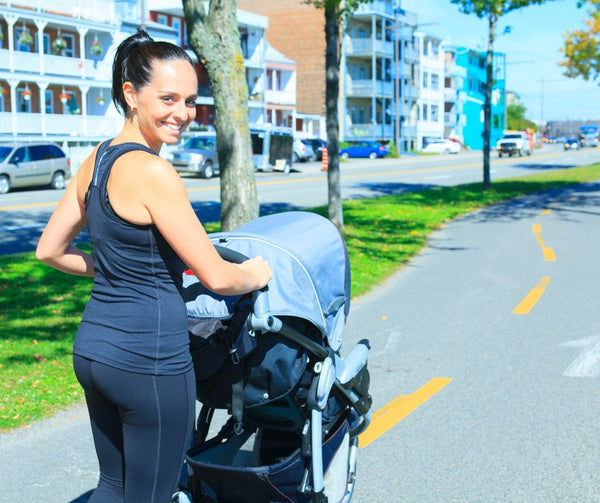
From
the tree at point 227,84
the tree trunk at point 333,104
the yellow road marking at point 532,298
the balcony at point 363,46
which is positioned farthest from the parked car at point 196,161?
the balcony at point 363,46

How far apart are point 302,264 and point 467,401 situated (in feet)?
9.91

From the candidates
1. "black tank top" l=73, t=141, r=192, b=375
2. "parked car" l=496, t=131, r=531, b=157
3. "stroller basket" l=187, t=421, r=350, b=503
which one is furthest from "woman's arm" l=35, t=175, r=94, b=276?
"parked car" l=496, t=131, r=531, b=157

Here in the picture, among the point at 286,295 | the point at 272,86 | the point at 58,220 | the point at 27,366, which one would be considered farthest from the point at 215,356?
the point at 272,86

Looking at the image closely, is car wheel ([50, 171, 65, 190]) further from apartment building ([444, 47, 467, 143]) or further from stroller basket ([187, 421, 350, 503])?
apartment building ([444, 47, 467, 143])

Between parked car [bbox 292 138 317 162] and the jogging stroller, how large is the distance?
158ft

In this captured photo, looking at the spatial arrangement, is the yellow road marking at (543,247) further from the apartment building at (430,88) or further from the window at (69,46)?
the apartment building at (430,88)

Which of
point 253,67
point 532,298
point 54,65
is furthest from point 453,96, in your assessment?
point 532,298

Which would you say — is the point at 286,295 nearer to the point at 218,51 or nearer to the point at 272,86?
the point at 218,51

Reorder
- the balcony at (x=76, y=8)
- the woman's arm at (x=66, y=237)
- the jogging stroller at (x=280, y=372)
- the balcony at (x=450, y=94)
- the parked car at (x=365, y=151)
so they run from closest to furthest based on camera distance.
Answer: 1. the woman's arm at (x=66, y=237)
2. the jogging stroller at (x=280, y=372)
3. the balcony at (x=76, y=8)
4. the parked car at (x=365, y=151)
5. the balcony at (x=450, y=94)

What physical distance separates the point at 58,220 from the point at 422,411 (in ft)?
11.0

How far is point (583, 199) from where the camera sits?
23281mm

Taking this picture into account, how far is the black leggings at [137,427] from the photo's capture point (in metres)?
2.39

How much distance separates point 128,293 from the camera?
2.37 metres

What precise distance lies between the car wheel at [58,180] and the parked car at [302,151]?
23460 mm
